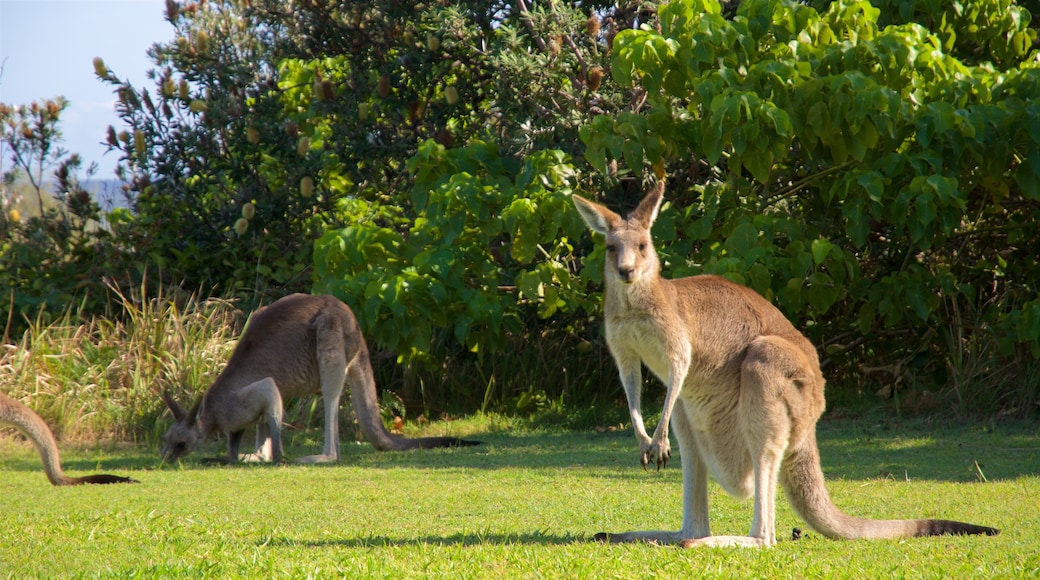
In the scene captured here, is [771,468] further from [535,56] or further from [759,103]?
[535,56]

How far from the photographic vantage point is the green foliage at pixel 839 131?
7523 millimetres

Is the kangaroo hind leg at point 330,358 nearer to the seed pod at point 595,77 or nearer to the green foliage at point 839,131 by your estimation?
the green foliage at point 839,131

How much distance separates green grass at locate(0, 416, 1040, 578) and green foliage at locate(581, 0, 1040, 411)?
1424mm

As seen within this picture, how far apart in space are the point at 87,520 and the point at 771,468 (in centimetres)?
353

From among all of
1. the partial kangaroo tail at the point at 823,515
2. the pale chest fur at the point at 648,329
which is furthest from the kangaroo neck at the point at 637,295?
the partial kangaroo tail at the point at 823,515

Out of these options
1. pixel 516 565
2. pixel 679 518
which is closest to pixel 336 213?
pixel 679 518

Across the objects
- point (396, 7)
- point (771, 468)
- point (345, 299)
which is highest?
point (396, 7)

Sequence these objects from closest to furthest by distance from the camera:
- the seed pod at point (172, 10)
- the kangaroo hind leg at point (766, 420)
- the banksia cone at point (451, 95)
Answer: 1. the kangaroo hind leg at point (766, 420)
2. the banksia cone at point (451, 95)
3. the seed pod at point (172, 10)

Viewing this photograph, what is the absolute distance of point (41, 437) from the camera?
718 centimetres

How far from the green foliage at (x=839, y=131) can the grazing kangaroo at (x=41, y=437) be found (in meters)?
4.10

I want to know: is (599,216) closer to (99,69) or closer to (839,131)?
(839,131)

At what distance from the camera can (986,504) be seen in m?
6.02

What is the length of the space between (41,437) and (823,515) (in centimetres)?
500

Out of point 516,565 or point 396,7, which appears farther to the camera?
point 396,7
